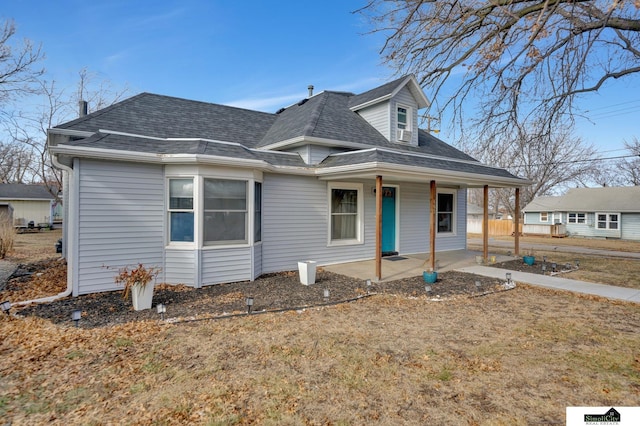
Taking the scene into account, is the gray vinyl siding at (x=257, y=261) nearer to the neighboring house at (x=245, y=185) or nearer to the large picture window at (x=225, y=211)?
the neighboring house at (x=245, y=185)

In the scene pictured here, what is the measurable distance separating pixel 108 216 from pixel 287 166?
436 cm

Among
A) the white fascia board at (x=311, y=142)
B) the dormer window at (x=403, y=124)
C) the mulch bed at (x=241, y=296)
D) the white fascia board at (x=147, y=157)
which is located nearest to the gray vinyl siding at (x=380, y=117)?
the dormer window at (x=403, y=124)

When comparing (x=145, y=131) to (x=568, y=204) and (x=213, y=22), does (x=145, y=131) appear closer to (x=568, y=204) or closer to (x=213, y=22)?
(x=213, y=22)

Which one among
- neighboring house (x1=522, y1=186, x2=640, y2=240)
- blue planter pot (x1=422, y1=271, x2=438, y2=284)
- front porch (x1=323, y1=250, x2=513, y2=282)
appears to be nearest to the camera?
blue planter pot (x1=422, y1=271, x2=438, y2=284)

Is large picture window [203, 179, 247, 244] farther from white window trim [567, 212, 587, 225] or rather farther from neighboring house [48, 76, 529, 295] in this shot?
white window trim [567, 212, 587, 225]

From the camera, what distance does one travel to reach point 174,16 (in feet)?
34.4

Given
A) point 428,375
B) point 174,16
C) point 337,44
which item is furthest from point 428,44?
point 174,16

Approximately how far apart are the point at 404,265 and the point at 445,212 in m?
4.55

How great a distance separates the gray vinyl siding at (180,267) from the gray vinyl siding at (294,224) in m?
1.98

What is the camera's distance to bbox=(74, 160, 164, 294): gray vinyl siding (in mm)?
6594

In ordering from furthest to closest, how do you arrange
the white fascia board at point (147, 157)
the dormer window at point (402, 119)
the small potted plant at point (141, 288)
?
the dormer window at point (402, 119)
the white fascia board at point (147, 157)
the small potted plant at point (141, 288)

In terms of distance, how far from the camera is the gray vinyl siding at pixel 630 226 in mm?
25078

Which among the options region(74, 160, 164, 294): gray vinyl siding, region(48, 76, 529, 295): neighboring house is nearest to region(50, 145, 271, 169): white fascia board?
region(48, 76, 529, 295): neighboring house

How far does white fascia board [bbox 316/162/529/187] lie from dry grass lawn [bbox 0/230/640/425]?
3576 mm
